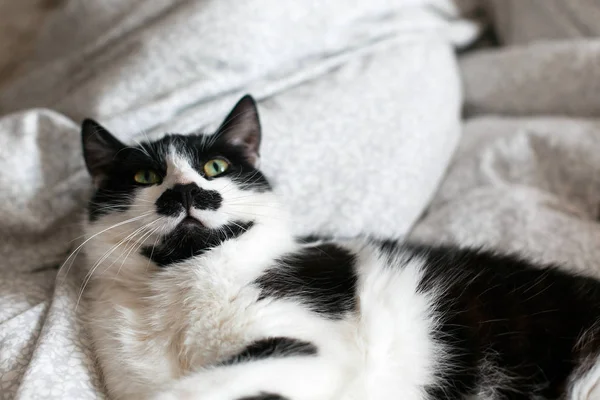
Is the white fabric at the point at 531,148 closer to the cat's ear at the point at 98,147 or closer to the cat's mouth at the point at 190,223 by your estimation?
the cat's mouth at the point at 190,223

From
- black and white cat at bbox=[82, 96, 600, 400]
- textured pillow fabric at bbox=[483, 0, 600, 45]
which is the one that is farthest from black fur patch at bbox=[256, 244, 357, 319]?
textured pillow fabric at bbox=[483, 0, 600, 45]

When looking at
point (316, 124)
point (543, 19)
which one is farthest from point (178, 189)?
point (543, 19)

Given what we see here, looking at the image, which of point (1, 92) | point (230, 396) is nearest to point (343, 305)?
point (230, 396)

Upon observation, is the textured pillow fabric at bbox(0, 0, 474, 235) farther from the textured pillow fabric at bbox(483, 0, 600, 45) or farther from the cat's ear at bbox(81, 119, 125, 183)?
the textured pillow fabric at bbox(483, 0, 600, 45)

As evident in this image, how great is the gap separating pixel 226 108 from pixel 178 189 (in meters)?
0.47

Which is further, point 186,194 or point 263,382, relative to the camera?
point 186,194

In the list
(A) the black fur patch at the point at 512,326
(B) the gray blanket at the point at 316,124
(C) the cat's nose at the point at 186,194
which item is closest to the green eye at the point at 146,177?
(C) the cat's nose at the point at 186,194

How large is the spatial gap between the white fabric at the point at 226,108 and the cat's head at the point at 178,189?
0.18 meters

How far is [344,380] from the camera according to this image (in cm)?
→ 90

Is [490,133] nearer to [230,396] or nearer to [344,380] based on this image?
[344,380]

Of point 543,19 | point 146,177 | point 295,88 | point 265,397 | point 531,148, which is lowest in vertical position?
point 531,148

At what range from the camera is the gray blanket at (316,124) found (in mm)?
1258

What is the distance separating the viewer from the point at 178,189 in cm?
99

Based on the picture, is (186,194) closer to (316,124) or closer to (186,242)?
(186,242)
